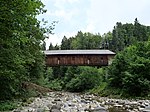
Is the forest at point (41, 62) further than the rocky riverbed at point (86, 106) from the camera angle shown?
No

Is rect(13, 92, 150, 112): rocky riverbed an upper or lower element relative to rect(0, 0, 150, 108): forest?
lower

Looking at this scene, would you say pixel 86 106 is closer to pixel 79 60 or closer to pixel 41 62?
pixel 41 62

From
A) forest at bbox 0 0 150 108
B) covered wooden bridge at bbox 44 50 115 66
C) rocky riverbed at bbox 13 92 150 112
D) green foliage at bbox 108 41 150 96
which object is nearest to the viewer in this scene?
forest at bbox 0 0 150 108

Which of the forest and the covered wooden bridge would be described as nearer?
the forest

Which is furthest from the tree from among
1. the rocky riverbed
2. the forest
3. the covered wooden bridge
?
the covered wooden bridge

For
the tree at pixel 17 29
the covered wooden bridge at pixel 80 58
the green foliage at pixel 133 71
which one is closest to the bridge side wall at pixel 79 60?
the covered wooden bridge at pixel 80 58

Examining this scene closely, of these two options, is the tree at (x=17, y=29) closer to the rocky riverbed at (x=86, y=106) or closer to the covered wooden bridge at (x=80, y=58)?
the rocky riverbed at (x=86, y=106)

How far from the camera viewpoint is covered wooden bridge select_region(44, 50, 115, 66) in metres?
37.5

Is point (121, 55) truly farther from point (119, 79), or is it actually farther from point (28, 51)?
point (28, 51)

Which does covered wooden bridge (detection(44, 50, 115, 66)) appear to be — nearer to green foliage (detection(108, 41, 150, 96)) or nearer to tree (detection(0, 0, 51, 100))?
green foliage (detection(108, 41, 150, 96))

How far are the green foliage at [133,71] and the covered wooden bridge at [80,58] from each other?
429 cm

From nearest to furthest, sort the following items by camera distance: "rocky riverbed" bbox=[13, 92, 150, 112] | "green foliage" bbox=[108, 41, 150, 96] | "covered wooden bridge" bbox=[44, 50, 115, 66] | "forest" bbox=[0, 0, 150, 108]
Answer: "forest" bbox=[0, 0, 150, 108] → "rocky riverbed" bbox=[13, 92, 150, 112] → "green foliage" bbox=[108, 41, 150, 96] → "covered wooden bridge" bbox=[44, 50, 115, 66]

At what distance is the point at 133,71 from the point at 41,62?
9.18 m

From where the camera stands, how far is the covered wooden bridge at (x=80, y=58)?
123ft
